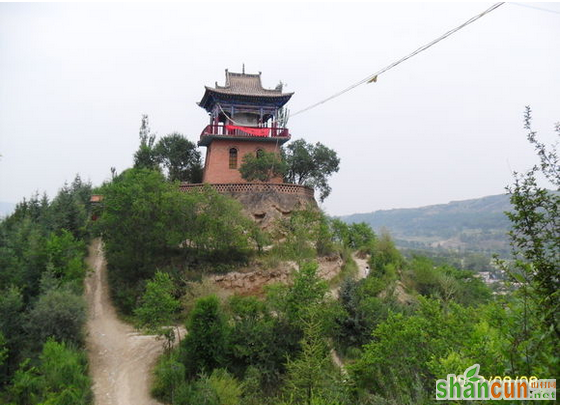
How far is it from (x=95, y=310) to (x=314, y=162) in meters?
14.0

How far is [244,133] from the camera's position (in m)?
22.5

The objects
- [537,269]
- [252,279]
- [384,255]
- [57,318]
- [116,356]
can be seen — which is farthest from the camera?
[384,255]

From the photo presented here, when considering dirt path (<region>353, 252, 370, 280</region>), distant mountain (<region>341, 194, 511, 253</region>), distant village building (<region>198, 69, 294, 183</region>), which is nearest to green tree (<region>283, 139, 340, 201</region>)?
distant village building (<region>198, 69, 294, 183</region>)

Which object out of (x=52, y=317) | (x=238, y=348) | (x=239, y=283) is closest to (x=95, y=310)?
(x=52, y=317)

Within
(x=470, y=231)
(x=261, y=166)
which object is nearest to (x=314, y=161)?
(x=261, y=166)

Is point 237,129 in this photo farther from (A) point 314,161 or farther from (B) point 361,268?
(B) point 361,268

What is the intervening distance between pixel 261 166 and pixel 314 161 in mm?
3985

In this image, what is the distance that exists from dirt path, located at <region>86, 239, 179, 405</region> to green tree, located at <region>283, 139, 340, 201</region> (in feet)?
40.9

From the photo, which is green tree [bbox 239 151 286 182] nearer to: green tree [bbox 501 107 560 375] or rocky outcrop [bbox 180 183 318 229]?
rocky outcrop [bbox 180 183 318 229]

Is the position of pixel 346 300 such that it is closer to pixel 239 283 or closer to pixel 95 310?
pixel 239 283

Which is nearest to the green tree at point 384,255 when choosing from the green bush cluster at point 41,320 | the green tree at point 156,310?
the green tree at point 156,310

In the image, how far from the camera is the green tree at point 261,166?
2109 centimetres

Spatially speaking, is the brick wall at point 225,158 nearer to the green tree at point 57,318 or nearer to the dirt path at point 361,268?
the dirt path at point 361,268

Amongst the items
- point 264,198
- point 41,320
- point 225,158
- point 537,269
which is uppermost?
point 225,158
